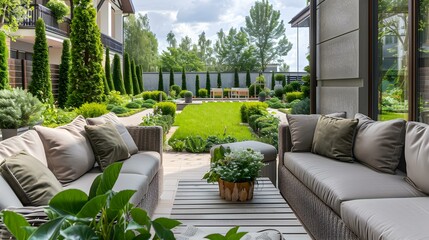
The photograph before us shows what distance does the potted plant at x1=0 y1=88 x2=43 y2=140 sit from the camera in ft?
16.3

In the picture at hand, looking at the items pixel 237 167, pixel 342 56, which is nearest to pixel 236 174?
pixel 237 167

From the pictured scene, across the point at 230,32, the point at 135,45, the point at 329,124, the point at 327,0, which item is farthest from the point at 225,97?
the point at 329,124

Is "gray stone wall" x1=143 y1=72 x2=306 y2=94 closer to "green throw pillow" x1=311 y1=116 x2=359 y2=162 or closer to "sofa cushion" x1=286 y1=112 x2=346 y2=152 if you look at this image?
"sofa cushion" x1=286 y1=112 x2=346 y2=152

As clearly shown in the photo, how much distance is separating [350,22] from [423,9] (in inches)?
54.2

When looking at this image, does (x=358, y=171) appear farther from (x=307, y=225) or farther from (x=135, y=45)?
(x=135, y=45)

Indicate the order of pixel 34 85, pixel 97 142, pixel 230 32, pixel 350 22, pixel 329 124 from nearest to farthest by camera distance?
pixel 97 142 → pixel 329 124 → pixel 350 22 → pixel 34 85 → pixel 230 32

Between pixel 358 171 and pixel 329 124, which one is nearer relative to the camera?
pixel 358 171

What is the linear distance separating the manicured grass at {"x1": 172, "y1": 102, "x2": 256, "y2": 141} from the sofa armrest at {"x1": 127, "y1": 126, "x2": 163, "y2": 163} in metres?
3.80

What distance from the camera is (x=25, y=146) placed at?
2.59 meters

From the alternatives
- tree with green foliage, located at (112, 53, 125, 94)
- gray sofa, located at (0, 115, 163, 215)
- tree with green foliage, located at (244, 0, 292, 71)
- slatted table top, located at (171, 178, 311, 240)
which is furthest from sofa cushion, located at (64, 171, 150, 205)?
tree with green foliage, located at (244, 0, 292, 71)

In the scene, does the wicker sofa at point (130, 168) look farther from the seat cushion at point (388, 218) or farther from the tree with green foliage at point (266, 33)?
the tree with green foliage at point (266, 33)

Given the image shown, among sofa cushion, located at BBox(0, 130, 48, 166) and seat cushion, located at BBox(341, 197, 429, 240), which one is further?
sofa cushion, located at BBox(0, 130, 48, 166)

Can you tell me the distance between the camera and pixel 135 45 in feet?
105

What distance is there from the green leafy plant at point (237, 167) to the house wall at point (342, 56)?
7.23 feet
